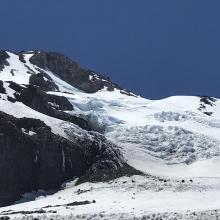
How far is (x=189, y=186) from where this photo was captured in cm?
6544

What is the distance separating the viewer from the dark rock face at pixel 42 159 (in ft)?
239

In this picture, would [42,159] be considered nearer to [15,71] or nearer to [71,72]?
[15,71]

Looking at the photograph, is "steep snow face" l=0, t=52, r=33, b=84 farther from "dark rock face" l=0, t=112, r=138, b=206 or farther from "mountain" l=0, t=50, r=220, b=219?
"dark rock face" l=0, t=112, r=138, b=206

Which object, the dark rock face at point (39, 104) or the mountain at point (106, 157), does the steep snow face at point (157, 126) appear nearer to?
the mountain at point (106, 157)

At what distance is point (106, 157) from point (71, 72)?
252 ft

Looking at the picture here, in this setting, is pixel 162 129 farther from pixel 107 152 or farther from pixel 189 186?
pixel 189 186

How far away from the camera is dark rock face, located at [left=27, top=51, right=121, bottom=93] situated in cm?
15175

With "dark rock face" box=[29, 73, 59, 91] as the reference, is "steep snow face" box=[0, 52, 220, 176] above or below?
below

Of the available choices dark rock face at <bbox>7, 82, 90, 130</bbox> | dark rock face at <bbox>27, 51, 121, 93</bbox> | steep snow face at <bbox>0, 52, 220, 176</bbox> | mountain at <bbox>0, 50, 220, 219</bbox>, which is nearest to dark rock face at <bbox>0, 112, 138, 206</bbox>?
mountain at <bbox>0, 50, 220, 219</bbox>

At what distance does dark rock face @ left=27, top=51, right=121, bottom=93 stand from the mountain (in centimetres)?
1682

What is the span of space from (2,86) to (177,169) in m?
29.9

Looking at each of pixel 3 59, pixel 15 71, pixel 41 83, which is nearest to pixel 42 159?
pixel 41 83

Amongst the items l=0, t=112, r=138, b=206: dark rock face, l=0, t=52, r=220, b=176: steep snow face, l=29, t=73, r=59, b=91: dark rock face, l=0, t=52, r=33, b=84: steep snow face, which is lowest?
l=0, t=112, r=138, b=206: dark rock face

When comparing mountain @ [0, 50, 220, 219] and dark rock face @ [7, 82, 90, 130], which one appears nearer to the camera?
mountain @ [0, 50, 220, 219]
